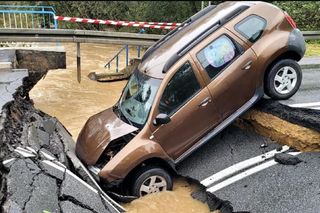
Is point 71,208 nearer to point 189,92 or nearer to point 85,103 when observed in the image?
point 189,92

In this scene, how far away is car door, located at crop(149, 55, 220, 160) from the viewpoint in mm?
6617

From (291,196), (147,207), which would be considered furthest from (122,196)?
(291,196)

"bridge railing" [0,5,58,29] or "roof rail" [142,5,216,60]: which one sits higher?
"roof rail" [142,5,216,60]

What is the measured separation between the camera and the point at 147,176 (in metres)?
6.44

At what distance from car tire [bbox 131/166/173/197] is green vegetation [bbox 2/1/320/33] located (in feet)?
40.7

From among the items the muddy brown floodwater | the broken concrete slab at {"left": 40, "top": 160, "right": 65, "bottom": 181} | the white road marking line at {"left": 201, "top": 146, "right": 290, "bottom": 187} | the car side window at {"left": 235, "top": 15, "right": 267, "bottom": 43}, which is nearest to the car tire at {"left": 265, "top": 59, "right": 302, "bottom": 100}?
the car side window at {"left": 235, "top": 15, "right": 267, "bottom": 43}

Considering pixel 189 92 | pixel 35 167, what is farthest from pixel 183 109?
pixel 35 167

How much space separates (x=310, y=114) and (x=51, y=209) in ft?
13.7

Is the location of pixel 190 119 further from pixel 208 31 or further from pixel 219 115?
pixel 208 31

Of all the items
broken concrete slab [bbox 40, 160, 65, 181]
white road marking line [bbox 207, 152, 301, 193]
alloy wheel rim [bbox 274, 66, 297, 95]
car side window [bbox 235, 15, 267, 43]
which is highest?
car side window [bbox 235, 15, 267, 43]

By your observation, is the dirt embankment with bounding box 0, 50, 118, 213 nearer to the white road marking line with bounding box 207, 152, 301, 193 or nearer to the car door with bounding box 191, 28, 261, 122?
the white road marking line with bounding box 207, 152, 301, 193

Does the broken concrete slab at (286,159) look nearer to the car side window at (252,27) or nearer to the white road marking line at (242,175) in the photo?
the white road marking line at (242,175)

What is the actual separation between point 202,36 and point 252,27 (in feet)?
2.87

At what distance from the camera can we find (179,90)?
22.0 ft
